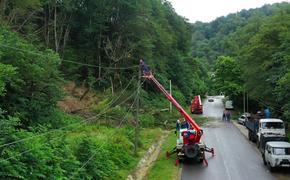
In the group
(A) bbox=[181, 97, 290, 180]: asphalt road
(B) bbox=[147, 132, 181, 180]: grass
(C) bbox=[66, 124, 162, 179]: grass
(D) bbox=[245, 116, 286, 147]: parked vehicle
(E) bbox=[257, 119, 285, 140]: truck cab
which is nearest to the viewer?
(B) bbox=[147, 132, 181, 180]: grass

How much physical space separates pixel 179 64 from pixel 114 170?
59.5 metres

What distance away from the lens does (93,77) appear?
53.0 m

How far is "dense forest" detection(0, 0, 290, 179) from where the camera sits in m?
18.9

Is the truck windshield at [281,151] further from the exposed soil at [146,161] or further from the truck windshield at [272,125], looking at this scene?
the truck windshield at [272,125]

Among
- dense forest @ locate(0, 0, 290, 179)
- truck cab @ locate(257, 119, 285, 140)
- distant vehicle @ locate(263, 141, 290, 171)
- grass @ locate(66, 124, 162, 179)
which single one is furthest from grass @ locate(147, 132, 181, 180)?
truck cab @ locate(257, 119, 285, 140)

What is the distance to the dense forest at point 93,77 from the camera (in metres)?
18.9

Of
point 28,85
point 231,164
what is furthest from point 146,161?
point 28,85

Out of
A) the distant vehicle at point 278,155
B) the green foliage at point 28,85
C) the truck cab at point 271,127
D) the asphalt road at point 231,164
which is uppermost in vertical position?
the green foliage at point 28,85

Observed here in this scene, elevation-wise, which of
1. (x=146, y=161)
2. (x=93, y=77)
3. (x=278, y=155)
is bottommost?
(x=146, y=161)

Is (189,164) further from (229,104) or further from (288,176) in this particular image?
(229,104)

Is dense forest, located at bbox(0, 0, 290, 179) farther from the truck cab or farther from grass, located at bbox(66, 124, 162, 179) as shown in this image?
the truck cab

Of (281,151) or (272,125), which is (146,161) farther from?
(272,125)

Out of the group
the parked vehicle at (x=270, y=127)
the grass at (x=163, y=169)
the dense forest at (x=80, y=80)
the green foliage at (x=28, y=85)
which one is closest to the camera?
the dense forest at (x=80, y=80)

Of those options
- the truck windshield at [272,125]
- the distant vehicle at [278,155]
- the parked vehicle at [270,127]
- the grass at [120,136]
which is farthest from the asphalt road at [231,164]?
the grass at [120,136]
